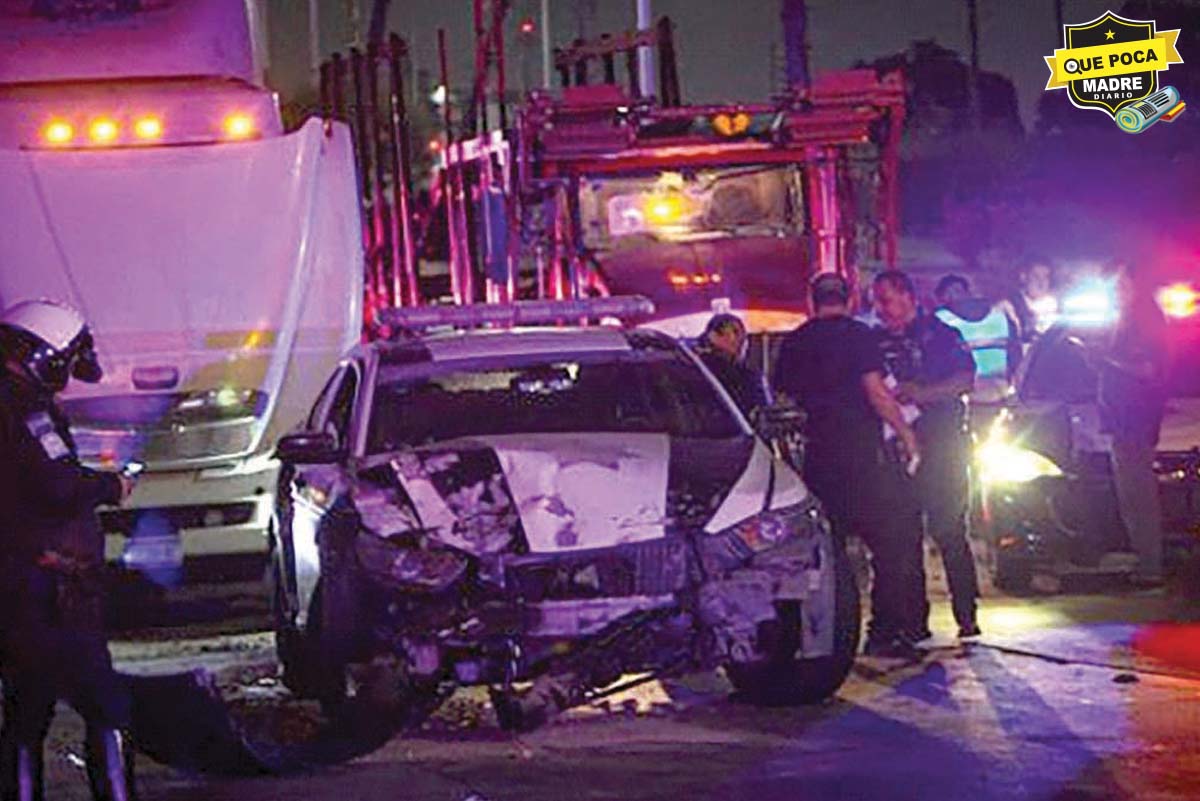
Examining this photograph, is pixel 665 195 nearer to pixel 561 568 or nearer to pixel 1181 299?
pixel 561 568

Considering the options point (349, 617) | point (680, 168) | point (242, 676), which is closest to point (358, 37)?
point (680, 168)

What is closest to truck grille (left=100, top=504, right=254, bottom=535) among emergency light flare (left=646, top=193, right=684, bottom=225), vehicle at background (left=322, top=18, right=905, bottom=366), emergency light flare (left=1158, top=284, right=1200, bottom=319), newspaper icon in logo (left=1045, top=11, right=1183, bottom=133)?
vehicle at background (left=322, top=18, right=905, bottom=366)

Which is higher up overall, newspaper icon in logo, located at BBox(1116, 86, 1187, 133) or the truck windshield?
newspaper icon in logo, located at BBox(1116, 86, 1187, 133)

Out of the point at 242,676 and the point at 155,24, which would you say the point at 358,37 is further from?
the point at 242,676

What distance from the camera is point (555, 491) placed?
823cm

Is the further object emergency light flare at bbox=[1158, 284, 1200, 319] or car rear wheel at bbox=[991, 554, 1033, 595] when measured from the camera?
emergency light flare at bbox=[1158, 284, 1200, 319]

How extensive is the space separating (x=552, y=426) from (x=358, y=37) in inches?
951

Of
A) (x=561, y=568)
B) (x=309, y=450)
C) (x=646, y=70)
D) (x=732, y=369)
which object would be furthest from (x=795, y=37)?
(x=561, y=568)

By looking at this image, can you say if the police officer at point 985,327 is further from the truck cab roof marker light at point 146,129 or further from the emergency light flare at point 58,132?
the emergency light flare at point 58,132

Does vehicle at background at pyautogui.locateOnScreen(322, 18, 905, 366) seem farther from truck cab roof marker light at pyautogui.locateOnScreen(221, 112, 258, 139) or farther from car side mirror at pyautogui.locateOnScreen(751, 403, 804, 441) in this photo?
car side mirror at pyautogui.locateOnScreen(751, 403, 804, 441)

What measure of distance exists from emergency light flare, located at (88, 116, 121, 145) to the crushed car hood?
3.69m

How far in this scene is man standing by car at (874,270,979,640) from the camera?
33.2 ft

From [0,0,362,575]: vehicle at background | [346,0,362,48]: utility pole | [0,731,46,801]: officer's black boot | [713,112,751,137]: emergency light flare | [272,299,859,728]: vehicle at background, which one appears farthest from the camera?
[346,0,362,48]: utility pole

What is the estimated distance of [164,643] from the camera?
1194cm
